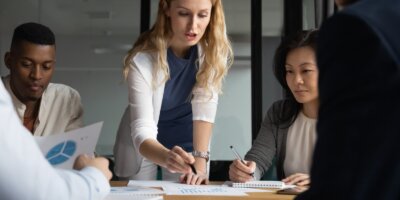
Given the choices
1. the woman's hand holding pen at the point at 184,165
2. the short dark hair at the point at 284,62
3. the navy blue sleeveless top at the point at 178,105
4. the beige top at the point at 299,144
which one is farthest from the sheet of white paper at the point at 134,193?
the short dark hair at the point at 284,62

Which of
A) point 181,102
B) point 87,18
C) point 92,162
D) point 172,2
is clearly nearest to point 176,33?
point 172,2

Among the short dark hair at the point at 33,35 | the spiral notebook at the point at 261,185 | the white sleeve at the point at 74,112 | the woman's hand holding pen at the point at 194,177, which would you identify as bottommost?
the spiral notebook at the point at 261,185

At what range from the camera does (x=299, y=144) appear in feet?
6.43

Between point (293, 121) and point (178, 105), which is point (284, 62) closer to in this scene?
point (293, 121)

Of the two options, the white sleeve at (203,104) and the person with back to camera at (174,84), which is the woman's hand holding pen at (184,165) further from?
the white sleeve at (203,104)

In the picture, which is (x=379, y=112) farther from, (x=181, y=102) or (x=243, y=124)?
(x=243, y=124)

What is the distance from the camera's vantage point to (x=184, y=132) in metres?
2.00

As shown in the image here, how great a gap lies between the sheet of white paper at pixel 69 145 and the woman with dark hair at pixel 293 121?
0.93 m

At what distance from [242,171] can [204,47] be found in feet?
1.79

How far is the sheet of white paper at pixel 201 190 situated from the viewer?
1390mm

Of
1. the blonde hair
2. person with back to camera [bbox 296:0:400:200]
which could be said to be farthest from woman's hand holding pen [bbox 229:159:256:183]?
person with back to camera [bbox 296:0:400:200]

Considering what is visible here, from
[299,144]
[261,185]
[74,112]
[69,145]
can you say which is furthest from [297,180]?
[74,112]

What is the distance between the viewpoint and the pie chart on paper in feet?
3.59

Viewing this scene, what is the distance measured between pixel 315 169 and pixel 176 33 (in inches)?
56.9
